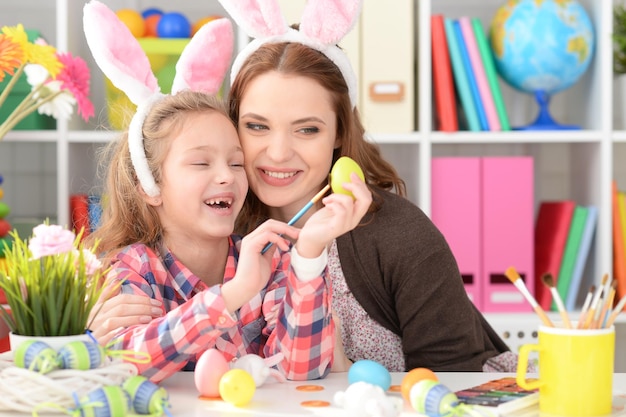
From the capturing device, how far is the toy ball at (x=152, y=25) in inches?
105

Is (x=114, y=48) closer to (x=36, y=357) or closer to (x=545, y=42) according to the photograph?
(x=36, y=357)

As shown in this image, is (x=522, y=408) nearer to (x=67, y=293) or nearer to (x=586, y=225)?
(x=67, y=293)

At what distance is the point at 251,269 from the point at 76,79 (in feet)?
1.88

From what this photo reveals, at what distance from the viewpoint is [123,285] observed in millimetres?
1414

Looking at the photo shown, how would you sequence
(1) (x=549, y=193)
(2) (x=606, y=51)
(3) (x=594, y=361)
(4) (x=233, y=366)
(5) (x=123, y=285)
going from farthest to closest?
1. (1) (x=549, y=193)
2. (2) (x=606, y=51)
3. (5) (x=123, y=285)
4. (4) (x=233, y=366)
5. (3) (x=594, y=361)

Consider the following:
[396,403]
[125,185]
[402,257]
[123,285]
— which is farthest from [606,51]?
[396,403]

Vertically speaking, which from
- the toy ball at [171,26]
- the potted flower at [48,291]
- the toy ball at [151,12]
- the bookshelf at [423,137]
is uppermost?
the toy ball at [151,12]

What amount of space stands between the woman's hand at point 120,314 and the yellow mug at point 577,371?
592 millimetres

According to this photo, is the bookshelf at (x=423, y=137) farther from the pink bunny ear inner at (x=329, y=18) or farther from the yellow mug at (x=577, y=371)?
the yellow mug at (x=577, y=371)

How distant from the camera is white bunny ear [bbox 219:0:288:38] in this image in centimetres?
168

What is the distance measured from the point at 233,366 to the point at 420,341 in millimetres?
610

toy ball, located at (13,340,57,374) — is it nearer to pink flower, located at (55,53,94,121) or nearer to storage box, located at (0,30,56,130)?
pink flower, located at (55,53,94,121)

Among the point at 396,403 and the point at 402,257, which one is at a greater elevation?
the point at 402,257

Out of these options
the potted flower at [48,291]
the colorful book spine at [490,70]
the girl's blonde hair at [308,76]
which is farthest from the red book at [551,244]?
the potted flower at [48,291]
